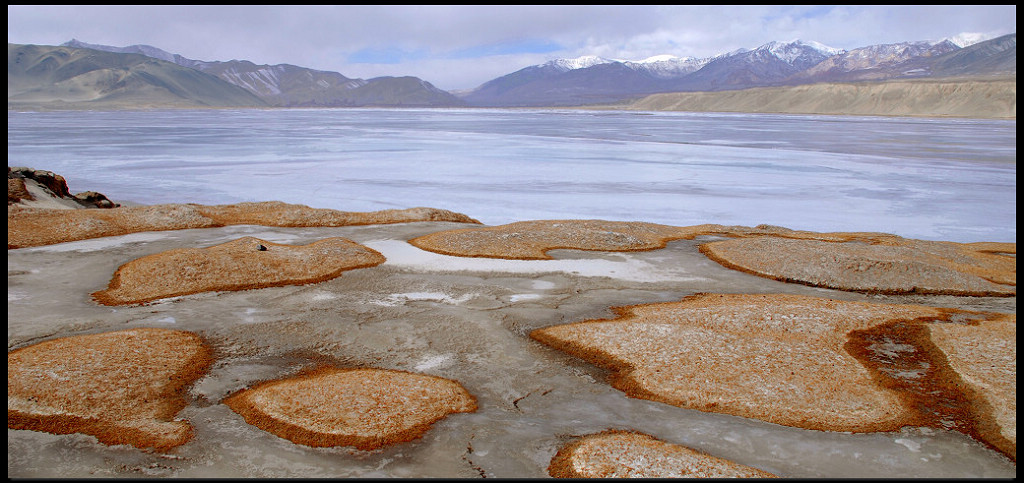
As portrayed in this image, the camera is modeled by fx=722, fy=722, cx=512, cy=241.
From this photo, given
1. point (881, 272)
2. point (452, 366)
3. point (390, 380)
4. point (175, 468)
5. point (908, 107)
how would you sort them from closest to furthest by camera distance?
1. point (175, 468)
2. point (390, 380)
3. point (452, 366)
4. point (881, 272)
5. point (908, 107)

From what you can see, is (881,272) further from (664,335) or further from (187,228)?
(187,228)

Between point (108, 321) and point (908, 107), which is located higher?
point (908, 107)

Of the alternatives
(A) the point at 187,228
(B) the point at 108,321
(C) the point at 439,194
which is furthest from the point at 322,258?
(C) the point at 439,194

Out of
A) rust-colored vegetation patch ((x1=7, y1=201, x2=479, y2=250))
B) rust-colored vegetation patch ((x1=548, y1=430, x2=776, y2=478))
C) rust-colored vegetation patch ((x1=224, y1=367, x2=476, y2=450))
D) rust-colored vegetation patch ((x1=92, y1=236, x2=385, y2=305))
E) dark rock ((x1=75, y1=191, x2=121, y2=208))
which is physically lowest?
rust-colored vegetation patch ((x1=548, y1=430, x2=776, y2=478))

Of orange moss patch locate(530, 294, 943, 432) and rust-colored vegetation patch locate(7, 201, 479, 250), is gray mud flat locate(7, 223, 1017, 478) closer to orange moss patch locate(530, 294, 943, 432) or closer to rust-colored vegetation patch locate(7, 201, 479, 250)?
orange moss patch locate(530, 294, 943, 432)

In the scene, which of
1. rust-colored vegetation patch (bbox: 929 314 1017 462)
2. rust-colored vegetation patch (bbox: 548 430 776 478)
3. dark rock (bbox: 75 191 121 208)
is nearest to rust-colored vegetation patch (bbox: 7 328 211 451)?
rust-colored vegetation patch (bbox: 548 430 776 478)

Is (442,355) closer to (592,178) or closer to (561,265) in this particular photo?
(561,265)

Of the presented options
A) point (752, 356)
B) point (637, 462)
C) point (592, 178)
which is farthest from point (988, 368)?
point (592, 178)
